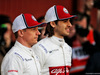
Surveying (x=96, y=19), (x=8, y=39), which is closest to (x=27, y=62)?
(x=8, y=39)

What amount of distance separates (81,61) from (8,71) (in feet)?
14.4

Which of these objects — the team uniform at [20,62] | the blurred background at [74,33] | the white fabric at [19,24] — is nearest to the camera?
the team uniform at [20,62]

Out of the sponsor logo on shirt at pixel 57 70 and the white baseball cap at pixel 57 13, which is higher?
the white baseball cap at pixel 57 13

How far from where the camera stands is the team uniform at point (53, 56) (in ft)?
11.4

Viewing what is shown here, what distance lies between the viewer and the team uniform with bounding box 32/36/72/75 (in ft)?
11.4

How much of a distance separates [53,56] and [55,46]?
180 millimetres

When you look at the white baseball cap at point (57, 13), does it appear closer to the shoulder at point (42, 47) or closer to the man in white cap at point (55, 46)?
the man in white cap at point (55, 46)

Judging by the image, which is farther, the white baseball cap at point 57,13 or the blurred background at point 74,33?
the blurred background at point 74,33

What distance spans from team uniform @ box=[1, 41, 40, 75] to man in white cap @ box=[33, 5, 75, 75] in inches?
9.8

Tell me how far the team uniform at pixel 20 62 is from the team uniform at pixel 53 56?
0.79 ft

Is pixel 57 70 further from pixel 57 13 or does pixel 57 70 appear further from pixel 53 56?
pixel 57 13

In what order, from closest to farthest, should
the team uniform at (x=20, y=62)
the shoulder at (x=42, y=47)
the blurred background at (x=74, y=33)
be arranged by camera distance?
the team uniform at (x=20, y=62), the shoulder at (x=42, y=47), the blurred background at (x=74, y=33)

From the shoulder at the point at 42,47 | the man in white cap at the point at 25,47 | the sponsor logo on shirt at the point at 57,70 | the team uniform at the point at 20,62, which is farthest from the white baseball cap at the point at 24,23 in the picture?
the sponsor logo on shirt at the point at 57,70

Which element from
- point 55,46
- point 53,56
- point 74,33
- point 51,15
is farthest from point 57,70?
point 74,33
